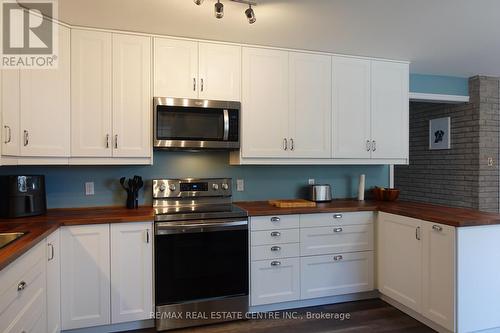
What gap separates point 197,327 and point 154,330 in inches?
12.8

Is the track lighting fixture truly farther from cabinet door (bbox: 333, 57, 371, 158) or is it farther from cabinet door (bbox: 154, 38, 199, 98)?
cabinet door (bbox: 333, 57, 371, 158)

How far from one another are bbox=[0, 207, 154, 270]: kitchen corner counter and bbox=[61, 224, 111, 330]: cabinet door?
0.06 metres

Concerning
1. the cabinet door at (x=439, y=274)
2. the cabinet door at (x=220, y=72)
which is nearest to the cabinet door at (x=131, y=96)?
the cabinet door at (x=220, y=72)

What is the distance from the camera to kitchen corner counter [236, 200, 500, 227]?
2.23 metres

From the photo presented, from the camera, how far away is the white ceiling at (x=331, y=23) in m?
2.16

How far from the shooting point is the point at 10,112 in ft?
7.05

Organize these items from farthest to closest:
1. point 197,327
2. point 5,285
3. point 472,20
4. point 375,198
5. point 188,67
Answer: point 375,198
point 188,67
point 197,327
point 472,20
point 5,285

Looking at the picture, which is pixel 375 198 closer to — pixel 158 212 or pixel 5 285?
pixel 158 212

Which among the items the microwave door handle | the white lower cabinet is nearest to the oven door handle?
the white lower cabinet

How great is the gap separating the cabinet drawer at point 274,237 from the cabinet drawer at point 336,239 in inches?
3.0

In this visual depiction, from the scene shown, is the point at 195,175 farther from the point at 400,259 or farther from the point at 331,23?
the point at 400,259

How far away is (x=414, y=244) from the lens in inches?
102

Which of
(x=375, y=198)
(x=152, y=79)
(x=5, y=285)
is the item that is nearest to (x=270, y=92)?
(x=152, y=79)

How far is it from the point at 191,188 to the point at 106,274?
1000 millimetres
